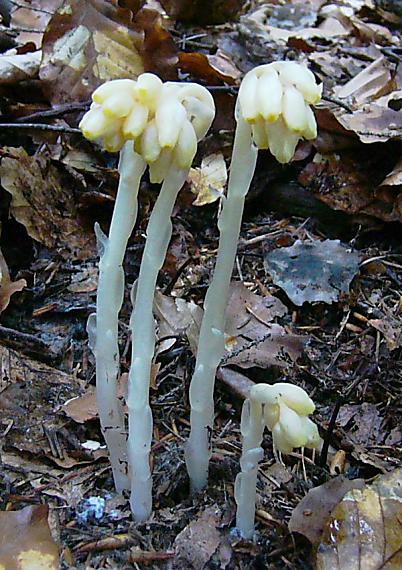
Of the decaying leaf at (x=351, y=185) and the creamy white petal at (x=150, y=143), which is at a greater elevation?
the creamy white petal at (x=150, y=143)

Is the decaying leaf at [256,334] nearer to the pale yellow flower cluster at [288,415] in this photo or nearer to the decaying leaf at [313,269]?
the decaying leaf at [313,269]

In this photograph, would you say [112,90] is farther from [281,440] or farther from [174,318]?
[174,318]

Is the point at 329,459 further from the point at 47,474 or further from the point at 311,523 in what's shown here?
the point at 47,474

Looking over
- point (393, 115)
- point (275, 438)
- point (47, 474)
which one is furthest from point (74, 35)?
point (275, 438)

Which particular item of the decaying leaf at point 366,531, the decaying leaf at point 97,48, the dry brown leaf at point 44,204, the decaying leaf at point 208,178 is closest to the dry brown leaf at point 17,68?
the decaying leaf at point 97,48

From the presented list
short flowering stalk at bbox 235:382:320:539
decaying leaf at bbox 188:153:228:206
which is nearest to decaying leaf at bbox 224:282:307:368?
decaying leaf at bbox 188:153:228:206

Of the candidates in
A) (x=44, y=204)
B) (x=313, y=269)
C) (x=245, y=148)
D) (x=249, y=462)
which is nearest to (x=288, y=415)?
(x=249, y=462)
